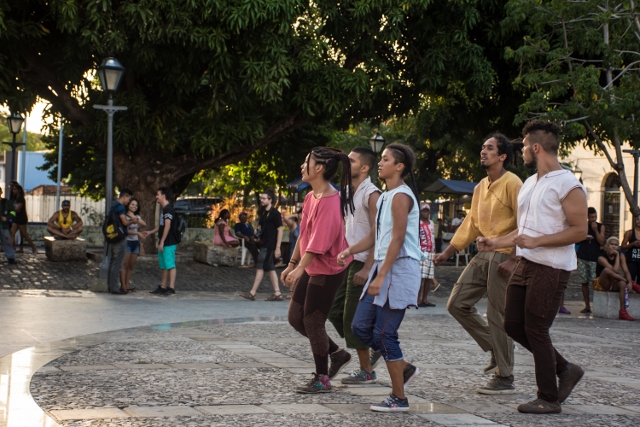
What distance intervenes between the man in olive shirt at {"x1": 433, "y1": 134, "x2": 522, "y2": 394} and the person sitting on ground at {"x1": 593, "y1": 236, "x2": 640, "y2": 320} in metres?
7.73

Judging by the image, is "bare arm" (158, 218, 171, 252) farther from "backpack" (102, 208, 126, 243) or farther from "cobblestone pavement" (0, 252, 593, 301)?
"cobblestone pavement" (0, 252, 593, 301)

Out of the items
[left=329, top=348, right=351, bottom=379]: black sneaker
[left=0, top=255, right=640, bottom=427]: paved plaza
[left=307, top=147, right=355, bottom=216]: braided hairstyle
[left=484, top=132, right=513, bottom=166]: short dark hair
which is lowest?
[left=0, top=255, right=640, bottom=427]: paved plaza

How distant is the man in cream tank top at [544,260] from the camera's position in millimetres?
5473

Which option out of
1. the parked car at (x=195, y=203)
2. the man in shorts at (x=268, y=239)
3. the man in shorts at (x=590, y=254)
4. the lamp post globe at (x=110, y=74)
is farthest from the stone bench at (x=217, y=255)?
the parked car at (x=195, y=203)

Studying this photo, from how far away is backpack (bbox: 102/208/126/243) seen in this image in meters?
14.3

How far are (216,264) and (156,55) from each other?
16.4ft

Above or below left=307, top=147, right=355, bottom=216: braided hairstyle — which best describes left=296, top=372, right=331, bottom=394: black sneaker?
below

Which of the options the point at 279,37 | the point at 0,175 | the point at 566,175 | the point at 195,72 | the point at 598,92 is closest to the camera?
the point at 566,175

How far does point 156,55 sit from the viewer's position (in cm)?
1805

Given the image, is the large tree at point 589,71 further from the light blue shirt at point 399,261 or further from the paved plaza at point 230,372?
the light blue shirt at point 399,261

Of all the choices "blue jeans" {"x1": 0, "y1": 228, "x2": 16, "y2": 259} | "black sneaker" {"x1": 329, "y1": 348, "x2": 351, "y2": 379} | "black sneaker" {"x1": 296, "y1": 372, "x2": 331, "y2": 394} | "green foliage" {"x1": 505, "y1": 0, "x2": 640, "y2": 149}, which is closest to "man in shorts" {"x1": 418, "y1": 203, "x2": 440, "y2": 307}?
"green foliage" {"x1": 505, "y1": 0, "x2": 640, "y2": 149}

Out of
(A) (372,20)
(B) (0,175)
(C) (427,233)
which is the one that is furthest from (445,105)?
(B) (0,175)

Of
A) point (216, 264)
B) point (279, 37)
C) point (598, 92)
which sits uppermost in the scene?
point (279, 37)

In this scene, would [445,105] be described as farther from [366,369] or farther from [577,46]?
[366,369]
